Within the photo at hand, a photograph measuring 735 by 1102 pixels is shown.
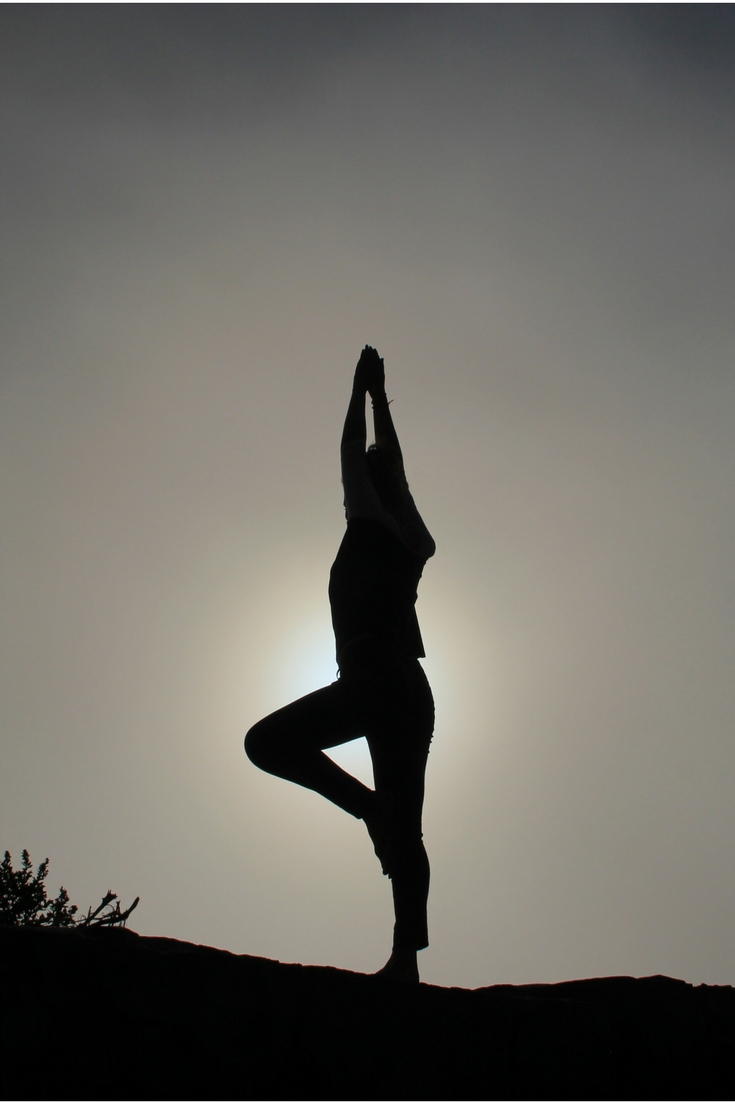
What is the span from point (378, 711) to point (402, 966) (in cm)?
89

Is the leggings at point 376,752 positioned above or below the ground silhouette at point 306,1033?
above

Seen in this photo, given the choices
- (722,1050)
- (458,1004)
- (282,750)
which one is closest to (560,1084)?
(458,1004)

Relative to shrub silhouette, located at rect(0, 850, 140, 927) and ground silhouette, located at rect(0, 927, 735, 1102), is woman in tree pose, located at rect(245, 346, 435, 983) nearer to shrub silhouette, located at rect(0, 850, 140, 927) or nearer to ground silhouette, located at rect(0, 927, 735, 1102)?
ground silhouette, located at rect(0, 927, 735, 1102)

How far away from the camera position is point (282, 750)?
3.01m

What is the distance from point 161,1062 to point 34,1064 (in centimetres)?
31

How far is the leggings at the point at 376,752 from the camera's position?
297cm

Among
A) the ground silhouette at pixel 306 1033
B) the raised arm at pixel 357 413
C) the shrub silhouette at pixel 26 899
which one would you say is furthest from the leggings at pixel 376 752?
the shrub silhouette at pixel 26 899

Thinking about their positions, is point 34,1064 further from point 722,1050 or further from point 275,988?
point 722,1050

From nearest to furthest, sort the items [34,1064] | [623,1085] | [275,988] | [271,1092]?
[34,1064] → [271,1092] → [275,988] → [623,1085]

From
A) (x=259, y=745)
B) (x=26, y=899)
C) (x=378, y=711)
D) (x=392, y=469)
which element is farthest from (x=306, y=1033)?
(x=26, y=899)

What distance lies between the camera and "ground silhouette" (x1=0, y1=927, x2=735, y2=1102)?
2047mm

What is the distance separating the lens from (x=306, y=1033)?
2.26 metres

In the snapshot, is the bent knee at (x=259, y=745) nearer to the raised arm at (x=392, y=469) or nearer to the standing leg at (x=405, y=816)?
the standing leg at (x=405, y=816)

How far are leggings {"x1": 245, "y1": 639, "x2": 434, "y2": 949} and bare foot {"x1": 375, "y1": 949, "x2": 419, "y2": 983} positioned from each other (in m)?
0.03
